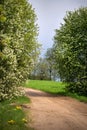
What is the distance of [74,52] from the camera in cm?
3812

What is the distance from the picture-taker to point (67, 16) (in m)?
40.2

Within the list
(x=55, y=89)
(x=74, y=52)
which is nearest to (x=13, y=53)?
(x=74, y=52)

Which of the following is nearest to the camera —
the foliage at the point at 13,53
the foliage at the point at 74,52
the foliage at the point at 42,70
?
the foliage at the point at 13,53

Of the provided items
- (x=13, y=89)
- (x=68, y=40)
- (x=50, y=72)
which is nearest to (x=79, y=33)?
(x=68, y=40)

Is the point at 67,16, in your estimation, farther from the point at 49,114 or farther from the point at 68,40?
the point at 49,114

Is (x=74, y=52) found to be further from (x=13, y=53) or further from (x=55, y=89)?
(x=55, y=89)

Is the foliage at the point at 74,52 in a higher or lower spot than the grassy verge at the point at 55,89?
higher

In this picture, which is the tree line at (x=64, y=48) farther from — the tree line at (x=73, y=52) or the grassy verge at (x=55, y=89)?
the grassy verge at (x=55, y=89)

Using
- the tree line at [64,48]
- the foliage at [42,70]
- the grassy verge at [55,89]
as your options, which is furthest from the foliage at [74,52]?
the foliage at [42,70]

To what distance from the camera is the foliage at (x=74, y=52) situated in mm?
37531

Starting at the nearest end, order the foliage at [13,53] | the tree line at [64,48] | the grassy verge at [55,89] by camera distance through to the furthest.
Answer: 1. the foliage at [13,53]
2. the tree line at [64,48]
3. the grassy verge at [55,89]

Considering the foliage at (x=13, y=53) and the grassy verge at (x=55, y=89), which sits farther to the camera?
the grassy verge at (x=55, y=89)

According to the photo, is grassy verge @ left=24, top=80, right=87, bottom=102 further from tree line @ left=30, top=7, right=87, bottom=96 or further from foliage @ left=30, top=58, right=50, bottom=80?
foliage @ left=30, top=58, right=50, bottom=80

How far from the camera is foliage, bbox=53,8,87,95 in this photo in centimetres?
3753
